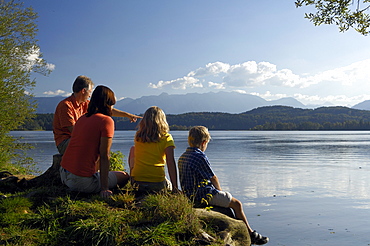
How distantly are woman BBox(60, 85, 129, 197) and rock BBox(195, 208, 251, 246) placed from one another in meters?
1.49

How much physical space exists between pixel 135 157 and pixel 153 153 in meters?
0.36

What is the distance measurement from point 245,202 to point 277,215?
184 cm

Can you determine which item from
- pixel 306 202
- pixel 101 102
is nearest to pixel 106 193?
pixel 101 102

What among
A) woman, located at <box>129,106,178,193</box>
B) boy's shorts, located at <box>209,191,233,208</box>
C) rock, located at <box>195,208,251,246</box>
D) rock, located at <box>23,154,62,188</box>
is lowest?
rock, located at <box>195,208,251,246</box>

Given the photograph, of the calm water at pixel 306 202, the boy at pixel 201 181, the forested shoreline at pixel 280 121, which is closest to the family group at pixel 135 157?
the boy at pixel 201 181

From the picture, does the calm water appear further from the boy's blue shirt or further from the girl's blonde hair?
the girl's blonde hair

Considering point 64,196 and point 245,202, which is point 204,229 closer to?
point 64,196

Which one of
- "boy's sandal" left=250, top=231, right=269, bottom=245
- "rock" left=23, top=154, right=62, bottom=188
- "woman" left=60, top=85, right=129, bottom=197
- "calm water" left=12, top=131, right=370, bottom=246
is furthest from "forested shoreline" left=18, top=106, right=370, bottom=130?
"woman" left=60, top=85, right=129, bottom=197

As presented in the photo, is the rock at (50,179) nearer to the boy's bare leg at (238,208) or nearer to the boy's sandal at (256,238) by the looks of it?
the boy's bare leg at (238,208)

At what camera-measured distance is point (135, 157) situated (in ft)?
19.9

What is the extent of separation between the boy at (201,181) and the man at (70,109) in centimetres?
193

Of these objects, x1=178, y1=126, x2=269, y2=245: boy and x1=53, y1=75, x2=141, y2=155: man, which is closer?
x1=178, y1=126, x2=269, y2=245: boy

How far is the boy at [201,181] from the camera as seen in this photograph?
5867 millimetres

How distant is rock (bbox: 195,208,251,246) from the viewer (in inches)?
206
